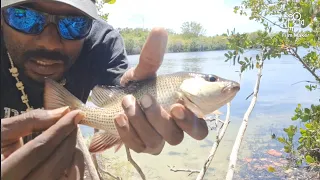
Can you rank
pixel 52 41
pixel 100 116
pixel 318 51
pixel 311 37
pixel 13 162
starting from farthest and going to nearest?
pixel 318 51 < pixel 311 37 < pixel 52 41 < pixel 100 116 < pixel 13 162

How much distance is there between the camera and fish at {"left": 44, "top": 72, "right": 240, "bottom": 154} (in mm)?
1537

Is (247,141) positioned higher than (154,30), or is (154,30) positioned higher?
(154,30)

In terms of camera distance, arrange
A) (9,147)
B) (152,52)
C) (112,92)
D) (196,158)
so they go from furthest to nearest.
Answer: (196,158), (112,92), (152,52), (9,147)

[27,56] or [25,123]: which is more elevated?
[27,56]

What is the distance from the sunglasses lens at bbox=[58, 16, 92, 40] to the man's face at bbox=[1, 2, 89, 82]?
0.03 meters

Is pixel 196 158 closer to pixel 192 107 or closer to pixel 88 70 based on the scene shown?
pixel 88 70

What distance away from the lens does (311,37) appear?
9.77ft

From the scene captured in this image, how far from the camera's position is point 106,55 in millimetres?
2250

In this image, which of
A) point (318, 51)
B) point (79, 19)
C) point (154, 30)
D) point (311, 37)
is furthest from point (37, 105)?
point (318, 51)

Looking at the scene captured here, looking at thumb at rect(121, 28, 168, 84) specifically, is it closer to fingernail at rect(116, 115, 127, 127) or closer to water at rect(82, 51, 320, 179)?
fingernail at rect(116, 115, 127, 127)

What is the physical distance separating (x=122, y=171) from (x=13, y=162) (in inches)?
176

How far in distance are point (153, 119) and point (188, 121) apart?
0.15 m

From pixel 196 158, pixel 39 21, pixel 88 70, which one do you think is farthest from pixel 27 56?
pixel 196 158

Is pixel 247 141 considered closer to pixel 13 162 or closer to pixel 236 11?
pixel 236 11
